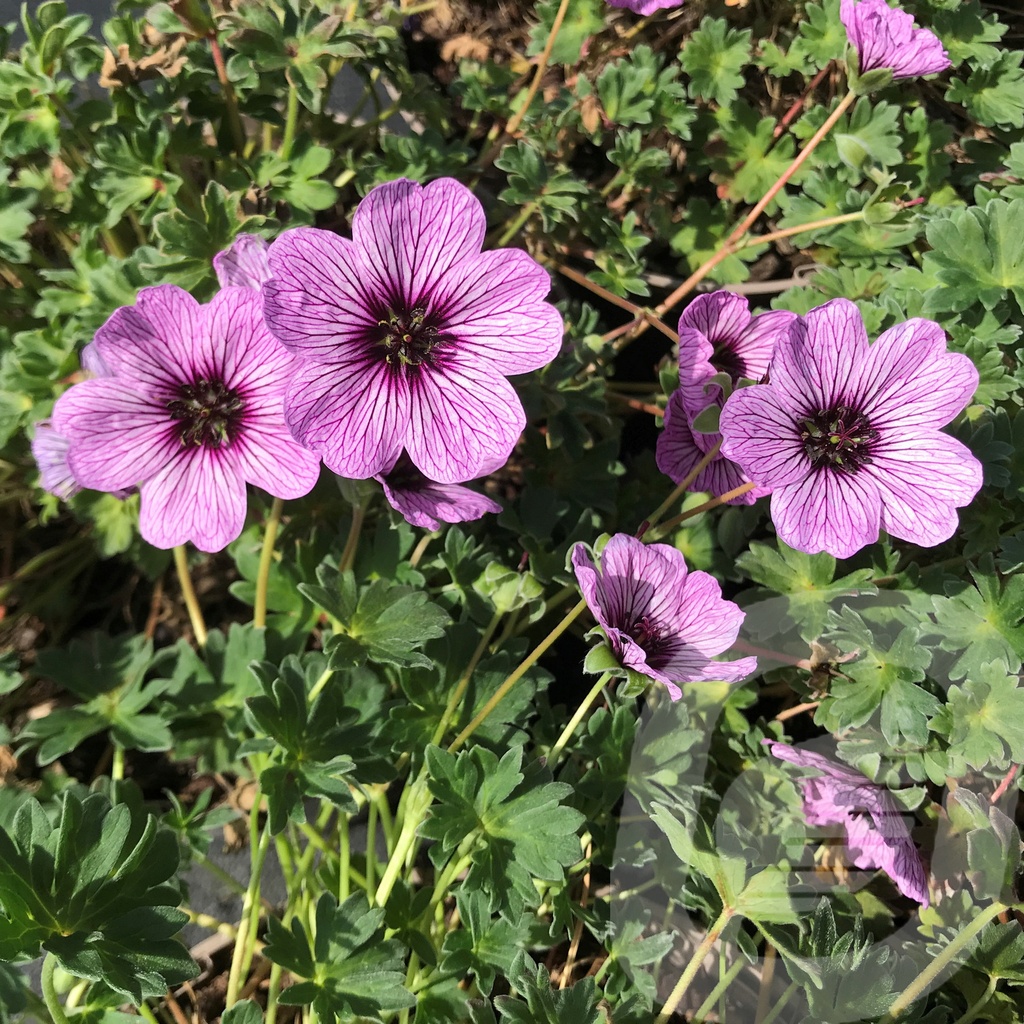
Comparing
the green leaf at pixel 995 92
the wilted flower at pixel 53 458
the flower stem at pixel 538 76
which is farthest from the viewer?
the green leaf at pixel 995 92

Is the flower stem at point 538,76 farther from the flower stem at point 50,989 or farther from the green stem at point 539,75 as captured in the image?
the flower stem at point 50,989

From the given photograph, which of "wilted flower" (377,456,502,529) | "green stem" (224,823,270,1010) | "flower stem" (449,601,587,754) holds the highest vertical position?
"wilted flower" (377,456,502,529)

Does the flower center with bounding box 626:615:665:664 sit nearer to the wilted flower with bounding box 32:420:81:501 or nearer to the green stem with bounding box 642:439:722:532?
the green stem with bounding box 642:439:722:532

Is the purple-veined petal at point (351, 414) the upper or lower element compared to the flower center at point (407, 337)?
lower

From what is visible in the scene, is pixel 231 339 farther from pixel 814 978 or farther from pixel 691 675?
pixel 814 978

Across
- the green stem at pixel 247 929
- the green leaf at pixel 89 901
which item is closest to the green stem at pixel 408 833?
the green stem at pixel 247 929

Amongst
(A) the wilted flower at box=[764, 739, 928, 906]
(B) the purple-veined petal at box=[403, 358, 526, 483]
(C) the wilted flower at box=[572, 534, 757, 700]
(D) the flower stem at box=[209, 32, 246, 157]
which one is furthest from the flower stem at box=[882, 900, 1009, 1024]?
(D) the flower stem at box=[209, 32, 246, 157]

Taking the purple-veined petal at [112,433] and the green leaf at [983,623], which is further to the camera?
the green leaf at [983,623]
